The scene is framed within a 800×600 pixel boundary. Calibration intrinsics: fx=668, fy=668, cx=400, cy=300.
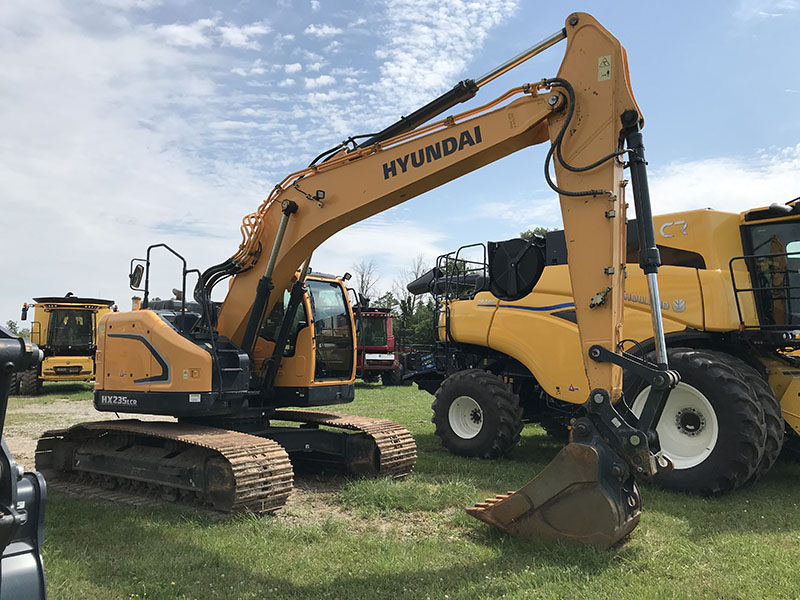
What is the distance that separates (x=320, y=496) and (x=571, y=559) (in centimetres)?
301

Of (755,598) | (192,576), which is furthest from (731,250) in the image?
(192,576)

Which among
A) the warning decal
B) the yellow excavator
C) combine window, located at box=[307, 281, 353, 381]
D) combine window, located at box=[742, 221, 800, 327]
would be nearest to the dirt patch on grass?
the yellow excavator

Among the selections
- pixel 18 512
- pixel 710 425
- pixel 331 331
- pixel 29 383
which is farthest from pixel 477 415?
pixel 29 383

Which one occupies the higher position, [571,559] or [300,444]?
[300,444]

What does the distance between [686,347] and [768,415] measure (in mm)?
1136

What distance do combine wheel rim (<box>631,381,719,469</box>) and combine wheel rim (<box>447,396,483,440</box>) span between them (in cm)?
246

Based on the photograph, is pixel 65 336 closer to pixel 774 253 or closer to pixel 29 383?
pixel 29 383

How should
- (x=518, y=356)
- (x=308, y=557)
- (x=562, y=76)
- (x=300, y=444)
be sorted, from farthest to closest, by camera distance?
(x=518, y=356)
(x=300, y=444)
(x=562, y=76)
(x=308, y=557)

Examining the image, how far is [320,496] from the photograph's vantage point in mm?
6738

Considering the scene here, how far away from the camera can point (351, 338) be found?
320 inches

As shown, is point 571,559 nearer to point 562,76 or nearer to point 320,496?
point 320,496

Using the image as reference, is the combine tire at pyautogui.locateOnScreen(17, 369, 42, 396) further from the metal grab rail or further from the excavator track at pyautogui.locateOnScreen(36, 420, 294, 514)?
the metal grab rail

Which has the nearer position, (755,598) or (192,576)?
(755,598)

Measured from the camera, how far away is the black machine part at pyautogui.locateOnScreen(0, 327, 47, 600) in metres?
2.07
